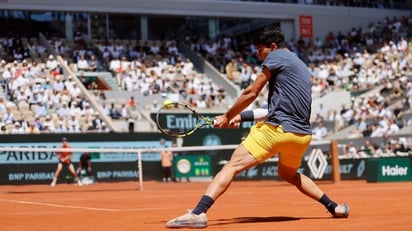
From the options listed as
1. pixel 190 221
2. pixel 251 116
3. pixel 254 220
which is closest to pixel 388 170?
pixel 254 220

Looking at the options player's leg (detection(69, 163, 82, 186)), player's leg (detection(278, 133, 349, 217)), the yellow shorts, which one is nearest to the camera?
the yellow shorts

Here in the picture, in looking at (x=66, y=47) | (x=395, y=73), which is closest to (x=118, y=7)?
(x=66, y=47)

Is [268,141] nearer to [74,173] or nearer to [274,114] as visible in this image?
[274,114]

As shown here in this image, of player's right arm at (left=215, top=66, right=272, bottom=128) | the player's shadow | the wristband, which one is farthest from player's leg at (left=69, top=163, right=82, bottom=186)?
player's right arm at (left=215, top=66, right=272, bottom=128)

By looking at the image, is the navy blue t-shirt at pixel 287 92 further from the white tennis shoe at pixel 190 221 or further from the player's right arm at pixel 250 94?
the white tennis shoe at pixel 190 221

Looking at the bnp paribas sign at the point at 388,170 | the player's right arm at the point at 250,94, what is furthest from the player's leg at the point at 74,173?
the player's right arm at the point at 250,94

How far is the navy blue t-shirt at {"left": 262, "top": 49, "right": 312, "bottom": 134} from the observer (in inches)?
336

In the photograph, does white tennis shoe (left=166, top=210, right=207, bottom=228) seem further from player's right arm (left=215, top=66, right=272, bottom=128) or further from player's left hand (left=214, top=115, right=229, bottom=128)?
player's right arm (left=215, top=66, right=272, bottom=128)

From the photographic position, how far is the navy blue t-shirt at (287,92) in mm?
8539

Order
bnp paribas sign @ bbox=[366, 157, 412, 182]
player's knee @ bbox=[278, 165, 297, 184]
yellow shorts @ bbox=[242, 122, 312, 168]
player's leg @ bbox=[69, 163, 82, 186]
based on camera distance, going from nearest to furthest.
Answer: yellow shorts @ bbox=[242, 122, 312, 168]
player's knee @ bbox=[278, 165, 297, 184]
bnp paribas sign @ bbox=[366, 157, 412, 182]
player's leg @ bbox=[69, 163, 82, 186]

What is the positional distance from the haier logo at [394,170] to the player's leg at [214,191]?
59.6 ft

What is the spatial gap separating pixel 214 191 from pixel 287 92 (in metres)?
1.25

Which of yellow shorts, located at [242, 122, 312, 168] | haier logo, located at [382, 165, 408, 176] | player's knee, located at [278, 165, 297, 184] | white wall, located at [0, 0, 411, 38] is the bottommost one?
haier logo, located at [382, 165, 408, 176]

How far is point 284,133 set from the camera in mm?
8531
